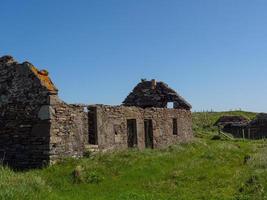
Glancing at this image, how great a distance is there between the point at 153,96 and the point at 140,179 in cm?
Result: 1315

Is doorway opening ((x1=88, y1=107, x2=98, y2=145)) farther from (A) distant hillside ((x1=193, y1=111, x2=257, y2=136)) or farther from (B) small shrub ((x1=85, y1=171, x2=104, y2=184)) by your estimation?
(A) distant hillside ((x1=193, y1=111, x2=257, y2=136))

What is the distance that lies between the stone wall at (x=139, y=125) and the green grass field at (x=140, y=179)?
980 millimetres

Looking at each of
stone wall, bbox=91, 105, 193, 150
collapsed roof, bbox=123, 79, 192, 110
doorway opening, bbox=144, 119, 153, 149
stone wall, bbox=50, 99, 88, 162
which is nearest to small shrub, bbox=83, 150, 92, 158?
stone wall, bbox=50, 99, 88, 162

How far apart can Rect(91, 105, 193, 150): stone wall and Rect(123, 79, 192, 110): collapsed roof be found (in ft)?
3.16

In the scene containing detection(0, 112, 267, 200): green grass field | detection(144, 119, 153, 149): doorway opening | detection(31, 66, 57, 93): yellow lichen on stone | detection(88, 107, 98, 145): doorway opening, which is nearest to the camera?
detection(0, 112, 267, 200): green grass field

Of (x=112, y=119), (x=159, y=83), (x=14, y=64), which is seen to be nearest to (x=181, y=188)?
(x=112, y=119)

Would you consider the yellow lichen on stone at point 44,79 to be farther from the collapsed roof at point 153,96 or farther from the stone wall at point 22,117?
the collapsed roof at point 153,96

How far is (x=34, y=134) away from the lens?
1425 cm

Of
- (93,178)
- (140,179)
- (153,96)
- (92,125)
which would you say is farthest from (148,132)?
(93,178)

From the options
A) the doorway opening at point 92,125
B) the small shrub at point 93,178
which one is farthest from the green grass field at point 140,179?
the doorway opening at point 92,125

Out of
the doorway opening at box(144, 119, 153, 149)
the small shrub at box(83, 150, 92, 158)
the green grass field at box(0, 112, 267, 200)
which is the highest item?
the doorway opening at box(144, 119, 153, 149)

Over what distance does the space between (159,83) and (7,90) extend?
41.1ft

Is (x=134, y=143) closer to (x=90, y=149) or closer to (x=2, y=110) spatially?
(x=90, y=149)

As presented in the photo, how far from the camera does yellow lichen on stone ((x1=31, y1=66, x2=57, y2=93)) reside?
14221 millimetres
